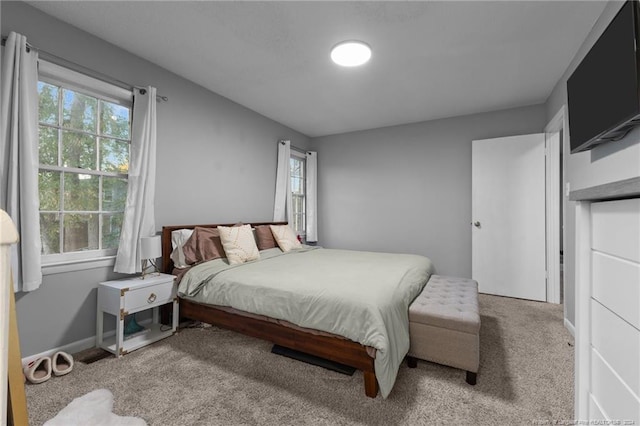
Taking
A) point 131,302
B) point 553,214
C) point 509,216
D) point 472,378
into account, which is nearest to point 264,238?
point 131,302

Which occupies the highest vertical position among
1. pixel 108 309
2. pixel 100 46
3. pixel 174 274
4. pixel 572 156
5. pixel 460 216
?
pixel 100 46

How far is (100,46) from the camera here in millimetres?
2336

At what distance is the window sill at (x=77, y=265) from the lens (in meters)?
2.04

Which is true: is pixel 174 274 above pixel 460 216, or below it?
below

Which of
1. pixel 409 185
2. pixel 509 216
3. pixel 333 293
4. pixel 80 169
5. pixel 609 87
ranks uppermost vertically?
pixel 609 87

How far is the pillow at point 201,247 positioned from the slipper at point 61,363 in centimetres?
102

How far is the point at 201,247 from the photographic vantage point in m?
2.69

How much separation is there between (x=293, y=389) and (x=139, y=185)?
2.10 meters

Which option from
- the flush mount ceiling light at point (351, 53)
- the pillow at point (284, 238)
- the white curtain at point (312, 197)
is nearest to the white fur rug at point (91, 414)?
the pillow at point (284, 238)

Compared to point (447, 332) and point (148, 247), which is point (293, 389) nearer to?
point (447, 332)

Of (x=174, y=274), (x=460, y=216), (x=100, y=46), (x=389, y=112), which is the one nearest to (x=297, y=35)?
(x=100, y=46)

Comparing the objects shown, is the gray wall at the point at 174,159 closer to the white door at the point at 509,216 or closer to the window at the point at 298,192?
the window at the point at 298,192

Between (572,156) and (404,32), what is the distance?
1.99 m

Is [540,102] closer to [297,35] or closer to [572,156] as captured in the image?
[572,156]
